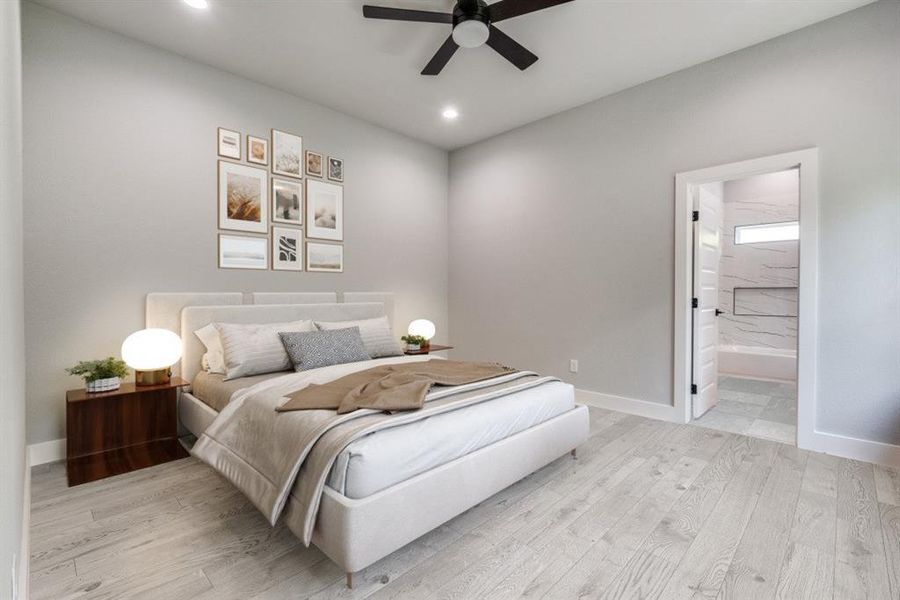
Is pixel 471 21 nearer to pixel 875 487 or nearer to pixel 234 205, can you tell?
pixel 234 205

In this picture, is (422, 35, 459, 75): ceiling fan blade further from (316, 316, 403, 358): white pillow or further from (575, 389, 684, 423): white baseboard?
(575, 389, 684, 423): white baseboard

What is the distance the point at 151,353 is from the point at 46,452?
3.02ft

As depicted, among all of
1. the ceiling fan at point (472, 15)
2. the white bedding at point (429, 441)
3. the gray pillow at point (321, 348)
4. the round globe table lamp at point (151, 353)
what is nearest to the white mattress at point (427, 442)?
the white bedding at point (429, 441)

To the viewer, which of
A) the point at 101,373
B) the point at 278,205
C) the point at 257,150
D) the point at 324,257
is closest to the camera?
the point at 101,373

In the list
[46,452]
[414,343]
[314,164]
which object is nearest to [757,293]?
[414,343]

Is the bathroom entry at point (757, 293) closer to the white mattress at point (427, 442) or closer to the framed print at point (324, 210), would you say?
the white mattress at point (427, 442)

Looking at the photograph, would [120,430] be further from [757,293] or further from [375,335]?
[757,293]

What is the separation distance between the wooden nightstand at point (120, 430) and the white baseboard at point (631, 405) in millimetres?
3524

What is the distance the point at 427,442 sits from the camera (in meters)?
1.77

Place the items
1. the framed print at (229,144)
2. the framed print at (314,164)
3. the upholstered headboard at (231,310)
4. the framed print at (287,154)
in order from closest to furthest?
the upholstered headboard at (231,310)
the framed print at (229,144)
the framed print at (287,154)
the framed print at (314,164)

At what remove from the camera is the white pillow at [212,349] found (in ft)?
9.66

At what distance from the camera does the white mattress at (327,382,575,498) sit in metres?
1.56

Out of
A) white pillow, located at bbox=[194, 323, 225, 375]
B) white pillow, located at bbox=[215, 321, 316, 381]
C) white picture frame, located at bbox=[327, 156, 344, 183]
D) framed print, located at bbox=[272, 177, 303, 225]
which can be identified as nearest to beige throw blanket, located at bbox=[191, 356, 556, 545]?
white pillow, located at bbox=[215, 321, 316, 381]

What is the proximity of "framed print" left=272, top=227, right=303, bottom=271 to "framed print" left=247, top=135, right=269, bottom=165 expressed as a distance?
24.0 inches
